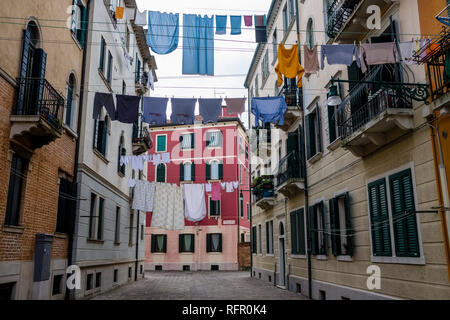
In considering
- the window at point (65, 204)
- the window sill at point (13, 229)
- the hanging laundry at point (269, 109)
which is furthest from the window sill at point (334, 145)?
the window sill at point (13, 229)

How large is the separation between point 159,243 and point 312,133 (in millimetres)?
24992

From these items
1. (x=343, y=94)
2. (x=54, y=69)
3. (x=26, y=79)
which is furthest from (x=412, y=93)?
(x=54, y=69)

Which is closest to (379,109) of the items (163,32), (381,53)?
(381,53)

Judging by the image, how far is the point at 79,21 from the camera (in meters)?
14.6

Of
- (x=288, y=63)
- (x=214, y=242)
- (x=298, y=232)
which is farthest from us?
(x=214, y=242)

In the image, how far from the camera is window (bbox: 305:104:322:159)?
48.7ft

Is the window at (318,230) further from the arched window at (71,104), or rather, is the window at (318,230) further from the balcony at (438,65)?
the arched window at (71,104)

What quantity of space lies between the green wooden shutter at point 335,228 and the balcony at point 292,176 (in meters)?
3.41

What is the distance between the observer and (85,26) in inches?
591

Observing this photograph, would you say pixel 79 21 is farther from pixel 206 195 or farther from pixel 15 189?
pixel 206 195

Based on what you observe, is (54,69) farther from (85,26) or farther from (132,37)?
(132,37)

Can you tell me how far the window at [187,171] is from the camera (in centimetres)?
3862

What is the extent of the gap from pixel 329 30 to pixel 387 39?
2276 mm

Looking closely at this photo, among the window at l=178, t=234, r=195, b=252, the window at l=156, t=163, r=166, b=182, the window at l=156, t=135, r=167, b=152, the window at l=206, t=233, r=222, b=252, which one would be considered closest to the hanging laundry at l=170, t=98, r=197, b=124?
the window at l=206, t=233, r=222, b=252
